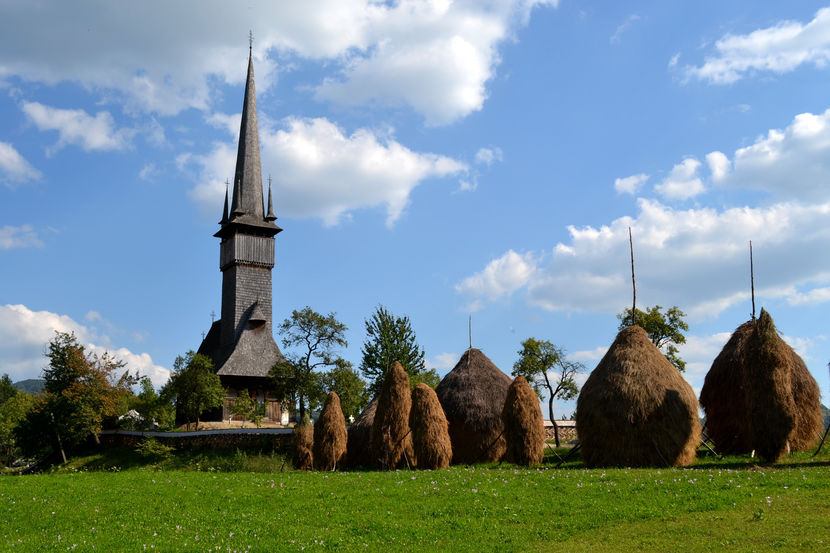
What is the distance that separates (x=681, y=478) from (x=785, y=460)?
19.7 feet

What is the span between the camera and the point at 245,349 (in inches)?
2105

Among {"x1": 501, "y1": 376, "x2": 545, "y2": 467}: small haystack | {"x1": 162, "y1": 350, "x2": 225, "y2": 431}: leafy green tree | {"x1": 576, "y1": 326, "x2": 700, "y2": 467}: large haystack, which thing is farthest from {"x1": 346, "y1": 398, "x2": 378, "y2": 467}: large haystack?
{"x1": 162, "y1": 350, "x2": 225, "y2": 431}: leafy green tree

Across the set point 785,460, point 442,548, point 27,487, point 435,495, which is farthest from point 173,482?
point 785,460

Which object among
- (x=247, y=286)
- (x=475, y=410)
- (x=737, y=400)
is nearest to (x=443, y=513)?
(x=475, y=410)

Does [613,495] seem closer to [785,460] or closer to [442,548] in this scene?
[442,548]

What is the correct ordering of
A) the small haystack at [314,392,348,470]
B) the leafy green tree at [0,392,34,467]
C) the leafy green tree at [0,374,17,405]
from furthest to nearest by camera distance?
the leafy green tree at [0,374,17,405], the leafy green tree at [0,392,34,467], the small haystack at [314,392,348,470]

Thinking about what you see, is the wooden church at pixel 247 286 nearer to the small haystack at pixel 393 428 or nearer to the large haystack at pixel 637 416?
the small haystack at pixel 393 428

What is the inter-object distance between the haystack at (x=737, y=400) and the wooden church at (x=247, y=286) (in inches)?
1306

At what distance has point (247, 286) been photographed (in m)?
57.3

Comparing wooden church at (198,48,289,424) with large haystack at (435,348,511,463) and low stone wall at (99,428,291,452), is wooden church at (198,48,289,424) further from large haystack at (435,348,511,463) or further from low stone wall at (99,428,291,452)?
large haystack at (435,348,511,463)

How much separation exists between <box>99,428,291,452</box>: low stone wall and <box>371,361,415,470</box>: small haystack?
13270 millimetres

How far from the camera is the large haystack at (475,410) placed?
2650 cm

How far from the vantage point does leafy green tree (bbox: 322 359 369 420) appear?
1735 inches

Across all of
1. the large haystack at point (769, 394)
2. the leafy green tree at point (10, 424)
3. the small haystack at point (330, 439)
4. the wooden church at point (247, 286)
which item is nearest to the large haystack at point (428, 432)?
the small haystack at point (330, 439)
